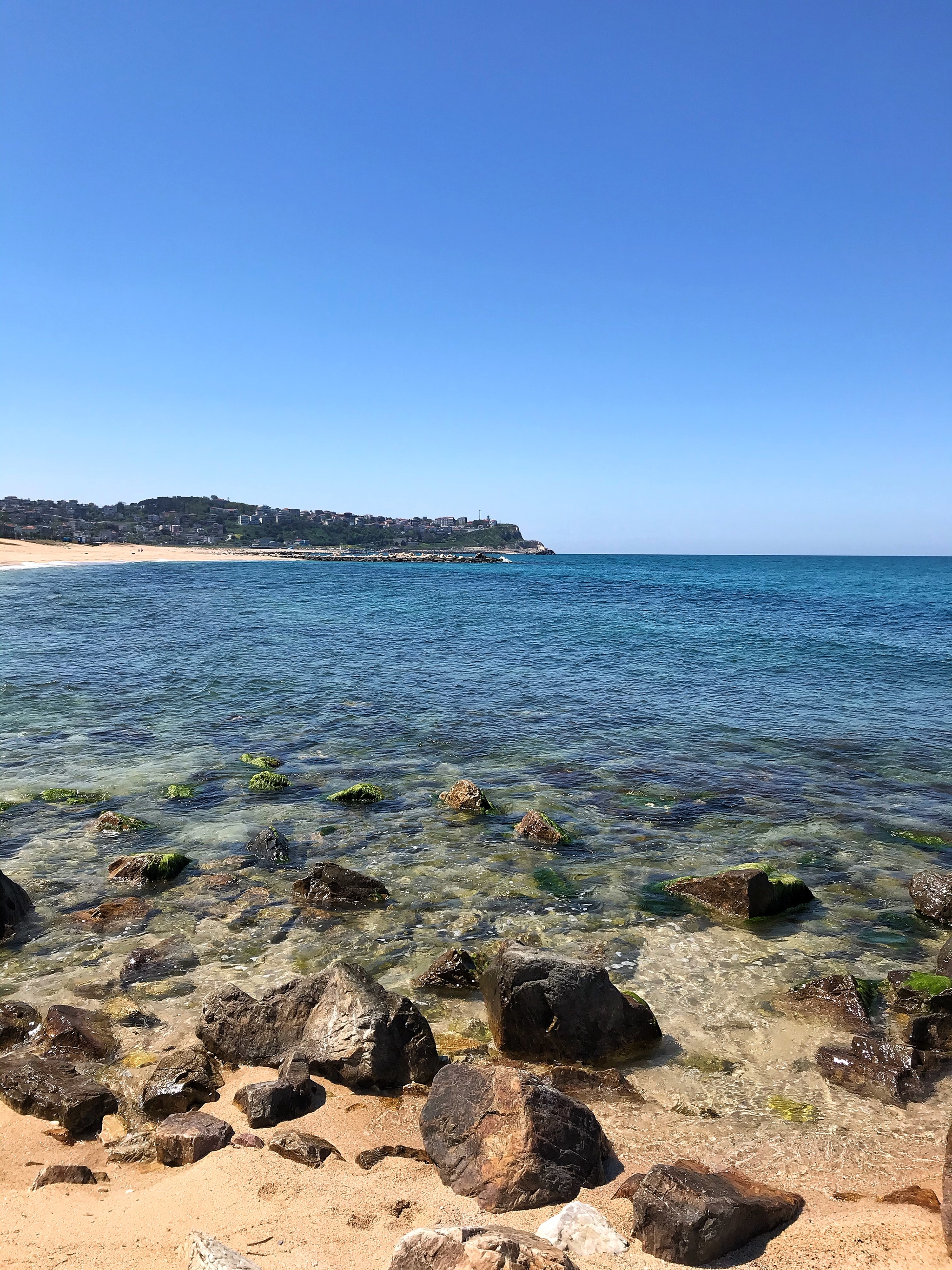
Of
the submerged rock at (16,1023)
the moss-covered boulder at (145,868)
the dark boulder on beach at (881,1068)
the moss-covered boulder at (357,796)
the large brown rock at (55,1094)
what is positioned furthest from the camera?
the moss-covered boulder at (357,796)

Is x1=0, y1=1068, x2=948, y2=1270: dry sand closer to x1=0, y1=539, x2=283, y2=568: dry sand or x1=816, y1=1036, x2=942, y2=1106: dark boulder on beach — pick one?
x1=816, y1=1036, x2=942, y2=1106: dark boulder on beach

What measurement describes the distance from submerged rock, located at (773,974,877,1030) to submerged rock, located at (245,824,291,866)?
292 inches

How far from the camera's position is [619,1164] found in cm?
593

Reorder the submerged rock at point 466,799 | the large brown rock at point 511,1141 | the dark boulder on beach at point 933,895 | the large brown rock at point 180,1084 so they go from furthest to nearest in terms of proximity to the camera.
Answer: the submerged rock at point 466,799 → the dark boulder on beach at point 933,895 → the large brown rock at point 180,1084 → the large brown rock at point 511,1141

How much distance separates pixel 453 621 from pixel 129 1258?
4442 centimetres

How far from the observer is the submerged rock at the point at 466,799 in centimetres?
1427

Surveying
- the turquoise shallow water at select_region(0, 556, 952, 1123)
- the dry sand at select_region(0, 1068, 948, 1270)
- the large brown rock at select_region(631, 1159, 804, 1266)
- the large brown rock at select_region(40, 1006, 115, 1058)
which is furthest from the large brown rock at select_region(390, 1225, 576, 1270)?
the large brown rock at select_region(40, 1006, 115, 1058)

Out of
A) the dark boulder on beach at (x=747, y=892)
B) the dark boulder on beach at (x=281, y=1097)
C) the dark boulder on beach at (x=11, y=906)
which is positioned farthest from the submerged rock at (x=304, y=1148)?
the dark boulder on beach at (x=747, y=892)

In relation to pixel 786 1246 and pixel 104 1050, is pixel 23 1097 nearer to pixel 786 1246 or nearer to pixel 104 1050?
pixel 104 1050

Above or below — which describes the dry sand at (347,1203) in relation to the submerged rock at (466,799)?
below

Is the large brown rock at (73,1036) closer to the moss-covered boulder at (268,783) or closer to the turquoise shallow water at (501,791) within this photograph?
the turquoise shallow water at (501,791)

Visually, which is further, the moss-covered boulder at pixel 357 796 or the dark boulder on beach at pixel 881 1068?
the moss-covered boulder at pixel 357 796

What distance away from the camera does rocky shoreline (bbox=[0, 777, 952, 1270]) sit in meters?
5.00

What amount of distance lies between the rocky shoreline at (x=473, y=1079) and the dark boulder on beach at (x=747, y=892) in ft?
5.69
